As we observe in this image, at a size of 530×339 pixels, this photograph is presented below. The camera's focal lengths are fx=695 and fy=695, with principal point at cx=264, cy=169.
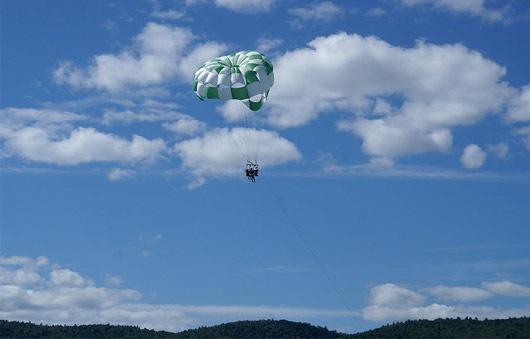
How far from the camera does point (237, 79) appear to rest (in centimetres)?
6231

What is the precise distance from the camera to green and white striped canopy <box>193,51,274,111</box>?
62562 mm

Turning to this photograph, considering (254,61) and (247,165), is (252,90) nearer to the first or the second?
(254,61)

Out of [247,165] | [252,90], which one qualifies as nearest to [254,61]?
[252,90]

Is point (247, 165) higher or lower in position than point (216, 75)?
lower

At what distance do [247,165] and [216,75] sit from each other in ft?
28.3

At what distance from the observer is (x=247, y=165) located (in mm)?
62375

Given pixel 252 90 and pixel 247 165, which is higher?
pixel 252 90

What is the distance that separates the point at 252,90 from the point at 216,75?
11.6 ft

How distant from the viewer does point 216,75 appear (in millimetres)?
62812

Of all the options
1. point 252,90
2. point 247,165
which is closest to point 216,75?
point 252,90

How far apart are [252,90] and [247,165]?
6.81 m

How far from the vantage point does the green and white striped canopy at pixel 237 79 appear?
6256 centimetres

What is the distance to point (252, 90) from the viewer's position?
6281cm

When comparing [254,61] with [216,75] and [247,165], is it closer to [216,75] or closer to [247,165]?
[216,75]
